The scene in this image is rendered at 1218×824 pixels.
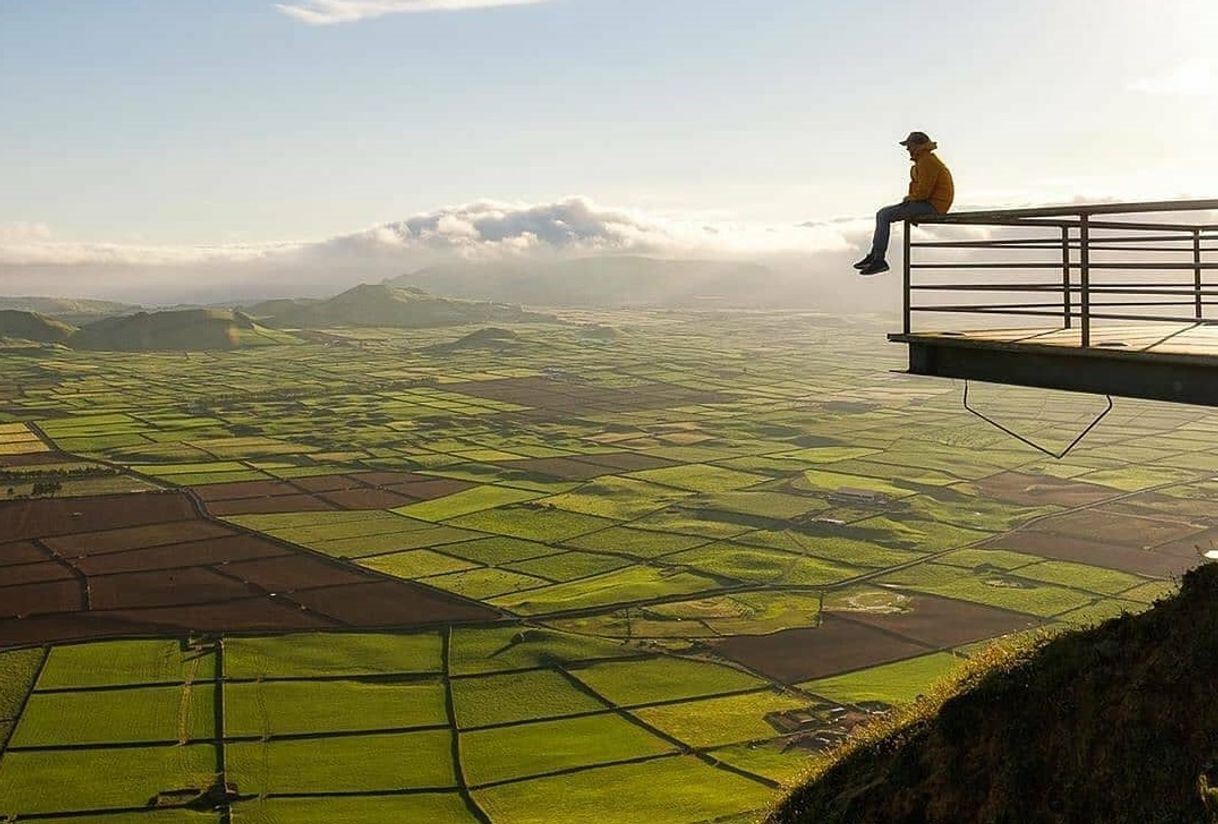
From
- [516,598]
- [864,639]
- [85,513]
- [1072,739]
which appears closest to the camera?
[1072,739]

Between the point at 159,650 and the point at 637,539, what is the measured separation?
100 ft

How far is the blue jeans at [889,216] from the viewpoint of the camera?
46.6ft

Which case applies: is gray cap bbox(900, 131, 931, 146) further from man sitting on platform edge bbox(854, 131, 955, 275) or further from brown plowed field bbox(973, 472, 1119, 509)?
brown plowed field bbox(973, 472, 1119, 509)

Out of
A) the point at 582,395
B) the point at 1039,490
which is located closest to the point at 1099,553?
the point at 1039,490

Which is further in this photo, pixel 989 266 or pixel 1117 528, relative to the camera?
pixel 1117 528

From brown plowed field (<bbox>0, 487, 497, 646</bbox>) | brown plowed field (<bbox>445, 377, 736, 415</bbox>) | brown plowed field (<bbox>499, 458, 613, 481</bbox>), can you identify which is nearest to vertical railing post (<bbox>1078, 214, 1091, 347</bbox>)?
brown plowed field (<bbox>0, 487, 497, 646</bbox>)

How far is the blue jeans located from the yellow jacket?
9 cm

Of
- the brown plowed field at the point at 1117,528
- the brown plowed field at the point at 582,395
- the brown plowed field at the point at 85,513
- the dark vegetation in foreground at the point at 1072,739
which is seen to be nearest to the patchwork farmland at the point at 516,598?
the brown plowed field at the point at 1117,528

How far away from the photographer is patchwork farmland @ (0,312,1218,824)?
3434cm

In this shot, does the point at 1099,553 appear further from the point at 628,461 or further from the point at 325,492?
the point at 325,492

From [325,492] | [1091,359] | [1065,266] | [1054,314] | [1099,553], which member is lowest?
[1099,553]

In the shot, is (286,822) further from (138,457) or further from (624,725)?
(138,457)

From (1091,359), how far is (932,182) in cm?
344

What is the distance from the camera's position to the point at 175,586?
56.3 m
